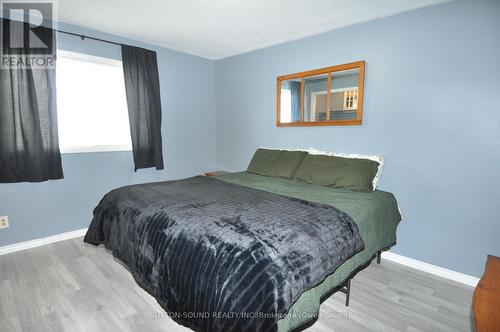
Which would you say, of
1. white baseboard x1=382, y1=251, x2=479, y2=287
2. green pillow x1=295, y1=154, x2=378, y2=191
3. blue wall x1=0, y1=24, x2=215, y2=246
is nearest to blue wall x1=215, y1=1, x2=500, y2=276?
white baseboard x1=382, y1=251, x2=479, y2=287

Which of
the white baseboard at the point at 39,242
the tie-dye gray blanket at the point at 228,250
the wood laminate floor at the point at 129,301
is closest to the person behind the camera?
the tie-dye gray blanket at the point at 228,250

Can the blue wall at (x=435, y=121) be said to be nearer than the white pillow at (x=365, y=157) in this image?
Yes

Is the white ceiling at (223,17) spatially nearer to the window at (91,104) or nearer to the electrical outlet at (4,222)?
the window at (91,104)

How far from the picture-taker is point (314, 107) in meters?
2.93

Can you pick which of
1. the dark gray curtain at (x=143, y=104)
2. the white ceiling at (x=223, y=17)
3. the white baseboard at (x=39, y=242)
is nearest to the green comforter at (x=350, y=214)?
the dark gray curtain at (x=143, y=104)

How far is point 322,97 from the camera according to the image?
2826 millimetres

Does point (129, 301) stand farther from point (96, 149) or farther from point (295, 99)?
point (295, 99)

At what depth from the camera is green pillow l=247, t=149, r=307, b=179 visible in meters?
2.80

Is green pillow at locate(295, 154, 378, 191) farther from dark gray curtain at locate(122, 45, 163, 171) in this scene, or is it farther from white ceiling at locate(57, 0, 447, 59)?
dark gray curtain at locate(122, 45, 163, 171)

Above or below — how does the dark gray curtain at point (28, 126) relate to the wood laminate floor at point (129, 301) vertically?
above

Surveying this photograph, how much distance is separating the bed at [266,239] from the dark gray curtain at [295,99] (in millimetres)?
922

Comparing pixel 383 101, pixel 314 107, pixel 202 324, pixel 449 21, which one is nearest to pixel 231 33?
pixel 314 107

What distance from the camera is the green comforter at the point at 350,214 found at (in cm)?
126

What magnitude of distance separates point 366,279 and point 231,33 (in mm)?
2857
